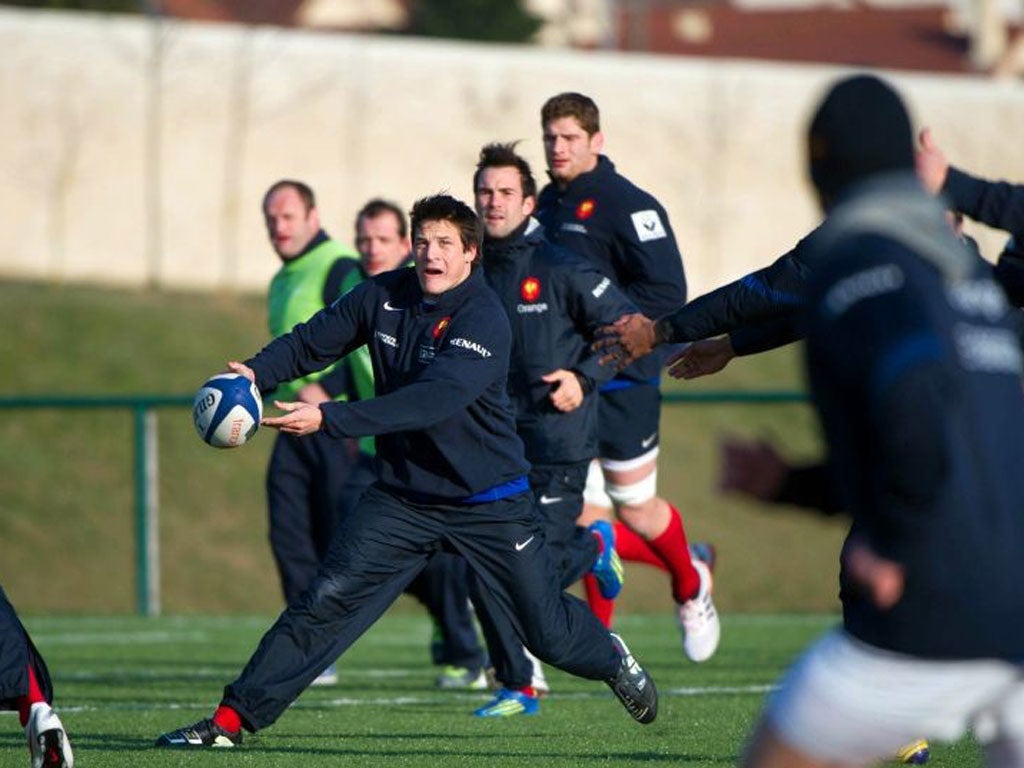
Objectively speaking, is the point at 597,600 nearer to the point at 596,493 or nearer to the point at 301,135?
the point at 596,493

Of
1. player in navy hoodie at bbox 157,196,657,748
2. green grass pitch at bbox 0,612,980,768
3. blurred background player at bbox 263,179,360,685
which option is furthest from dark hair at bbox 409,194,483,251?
blurred background player at bbox 263,179,360,685

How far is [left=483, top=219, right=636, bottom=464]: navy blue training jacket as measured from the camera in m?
8.95

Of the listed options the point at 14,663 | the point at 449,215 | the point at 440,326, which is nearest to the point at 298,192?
the point at 449,215

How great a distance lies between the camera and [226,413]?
7.14m

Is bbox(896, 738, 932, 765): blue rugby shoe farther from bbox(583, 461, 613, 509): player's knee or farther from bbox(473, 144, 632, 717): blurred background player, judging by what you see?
bbox(583, 461, 613, 509): player's knee

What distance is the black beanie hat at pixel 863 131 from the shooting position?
4234mm

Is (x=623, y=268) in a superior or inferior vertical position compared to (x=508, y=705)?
superior

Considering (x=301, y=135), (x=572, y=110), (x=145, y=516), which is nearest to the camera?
(x=572, y=110)

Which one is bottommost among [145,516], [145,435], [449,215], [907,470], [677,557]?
[145,516]

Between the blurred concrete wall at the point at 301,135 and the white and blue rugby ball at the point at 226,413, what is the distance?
25447 millimetres

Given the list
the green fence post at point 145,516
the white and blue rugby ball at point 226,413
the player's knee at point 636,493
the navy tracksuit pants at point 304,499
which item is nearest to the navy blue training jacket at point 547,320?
the player's knee at point 636,493

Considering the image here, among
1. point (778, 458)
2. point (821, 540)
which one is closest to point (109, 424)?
point (821, 540)

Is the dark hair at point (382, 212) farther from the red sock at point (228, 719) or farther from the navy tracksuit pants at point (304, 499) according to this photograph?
the red sock at point (228, 719)

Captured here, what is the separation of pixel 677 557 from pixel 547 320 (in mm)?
1799
